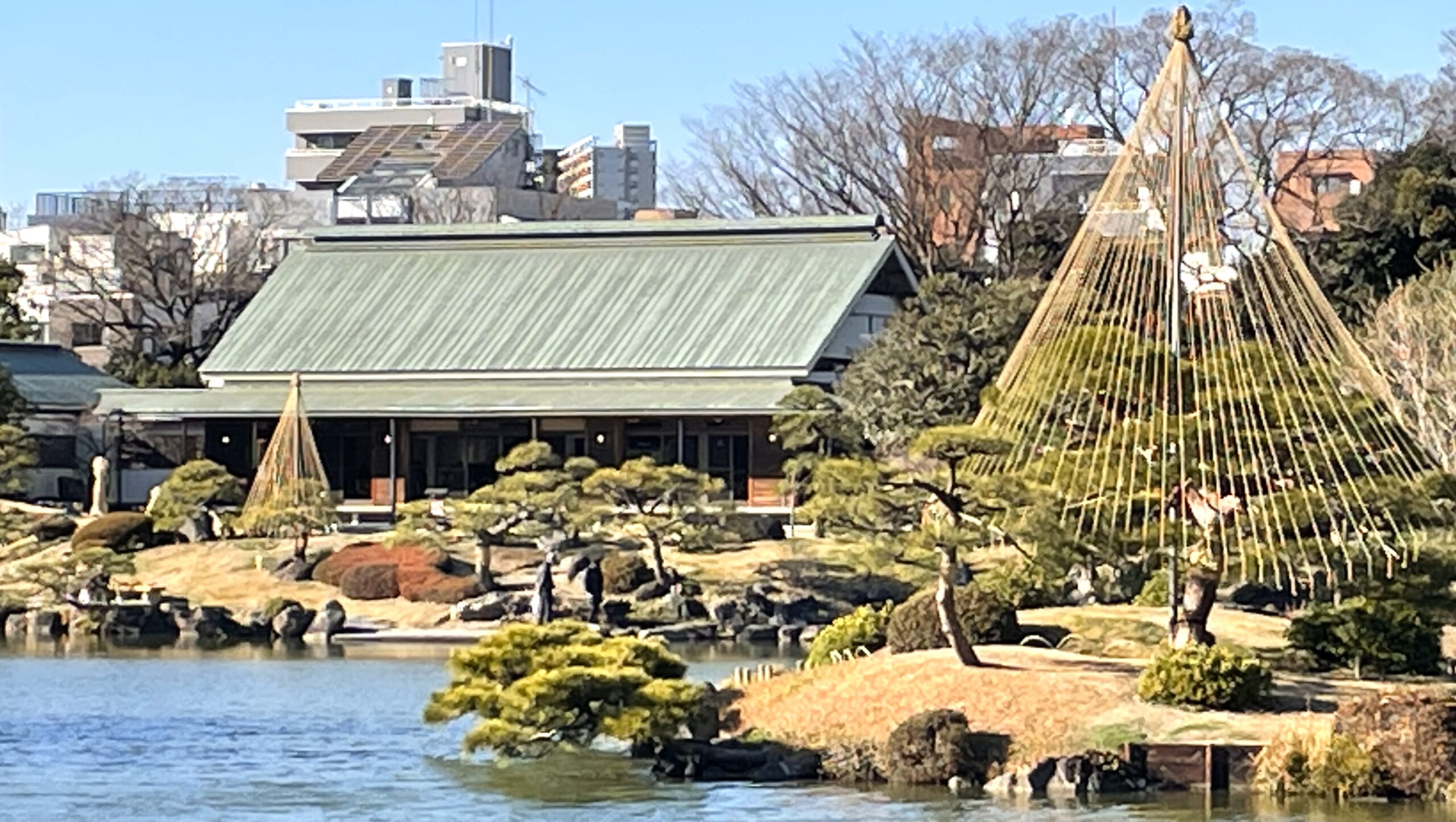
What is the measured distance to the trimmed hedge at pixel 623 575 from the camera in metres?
56.8

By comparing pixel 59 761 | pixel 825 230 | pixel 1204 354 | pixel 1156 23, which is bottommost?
pixel 59 761

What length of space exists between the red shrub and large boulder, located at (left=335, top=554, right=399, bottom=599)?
0.27 metres

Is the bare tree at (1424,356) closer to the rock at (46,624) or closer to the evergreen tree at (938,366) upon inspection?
the evergreen tree at (938,366)

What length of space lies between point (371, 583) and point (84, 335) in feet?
140

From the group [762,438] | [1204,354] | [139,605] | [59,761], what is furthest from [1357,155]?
[59,761]

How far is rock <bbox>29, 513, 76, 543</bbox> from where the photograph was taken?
6506 cm

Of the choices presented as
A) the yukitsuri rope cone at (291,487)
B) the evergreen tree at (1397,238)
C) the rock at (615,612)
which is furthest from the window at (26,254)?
the evergreen tree at (1397,238)

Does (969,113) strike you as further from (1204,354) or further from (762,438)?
(1204,354)

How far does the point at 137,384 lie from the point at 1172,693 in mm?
55657

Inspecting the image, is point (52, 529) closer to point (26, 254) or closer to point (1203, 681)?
point (1203, 681)

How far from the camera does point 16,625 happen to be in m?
56.2

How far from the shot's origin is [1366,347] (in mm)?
54594

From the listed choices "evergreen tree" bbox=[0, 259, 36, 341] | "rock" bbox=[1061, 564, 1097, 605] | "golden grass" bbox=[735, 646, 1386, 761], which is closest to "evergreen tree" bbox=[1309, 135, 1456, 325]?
"rock" bbox=[1061, 564, 1097, 605]

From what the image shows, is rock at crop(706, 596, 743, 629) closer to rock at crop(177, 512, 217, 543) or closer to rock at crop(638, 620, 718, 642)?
rock at crop(638, 620, 718, 642)
